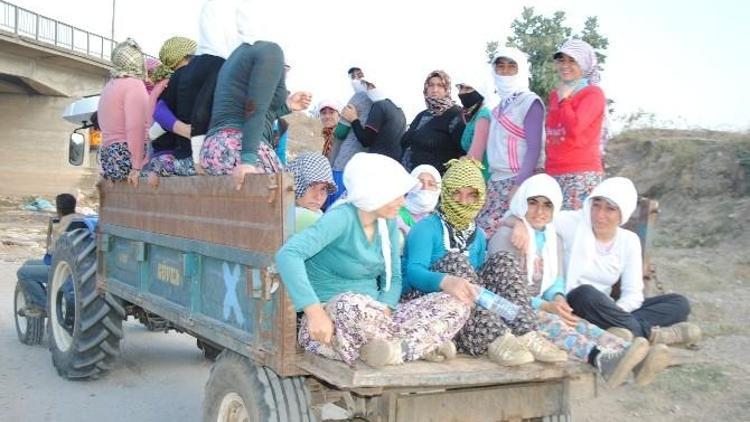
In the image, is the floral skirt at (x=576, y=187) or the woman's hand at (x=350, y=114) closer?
the floral skirt at (x=576, y=187)

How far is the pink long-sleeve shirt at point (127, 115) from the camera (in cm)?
507

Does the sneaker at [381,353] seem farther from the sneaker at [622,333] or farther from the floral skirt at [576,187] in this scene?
the floral skirt at [576,187]

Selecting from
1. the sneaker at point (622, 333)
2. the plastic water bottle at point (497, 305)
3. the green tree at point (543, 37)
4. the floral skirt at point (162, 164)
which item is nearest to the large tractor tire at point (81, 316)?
the floral skirt at point (162, 164)

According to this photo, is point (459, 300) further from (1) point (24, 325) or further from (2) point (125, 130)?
(1) point (24, 325)

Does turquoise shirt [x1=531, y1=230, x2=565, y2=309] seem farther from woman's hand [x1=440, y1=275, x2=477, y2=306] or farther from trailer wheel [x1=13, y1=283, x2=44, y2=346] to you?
trailer wheel [x1=13, y1=283, x2=44, y2=346]

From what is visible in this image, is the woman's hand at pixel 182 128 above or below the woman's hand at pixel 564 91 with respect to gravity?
below

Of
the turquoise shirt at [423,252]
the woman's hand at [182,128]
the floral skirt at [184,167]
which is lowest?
the turquoise shirt at [423,252]

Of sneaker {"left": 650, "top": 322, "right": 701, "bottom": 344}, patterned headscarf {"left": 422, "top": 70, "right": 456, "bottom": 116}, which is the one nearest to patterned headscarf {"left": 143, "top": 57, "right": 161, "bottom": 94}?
patterned headscarf {"left": 422, "top": 70, "right": 456, "bottom": 116}

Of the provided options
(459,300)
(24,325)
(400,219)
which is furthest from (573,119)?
(24,325)

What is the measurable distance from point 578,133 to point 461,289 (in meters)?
1.71

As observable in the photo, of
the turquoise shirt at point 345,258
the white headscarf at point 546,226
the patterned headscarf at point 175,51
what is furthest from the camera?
the patterned headscarf at point 175,51

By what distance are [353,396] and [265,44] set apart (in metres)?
1.69

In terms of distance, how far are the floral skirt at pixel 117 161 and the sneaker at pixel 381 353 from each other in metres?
2.92

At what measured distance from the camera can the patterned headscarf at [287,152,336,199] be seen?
411 cm
